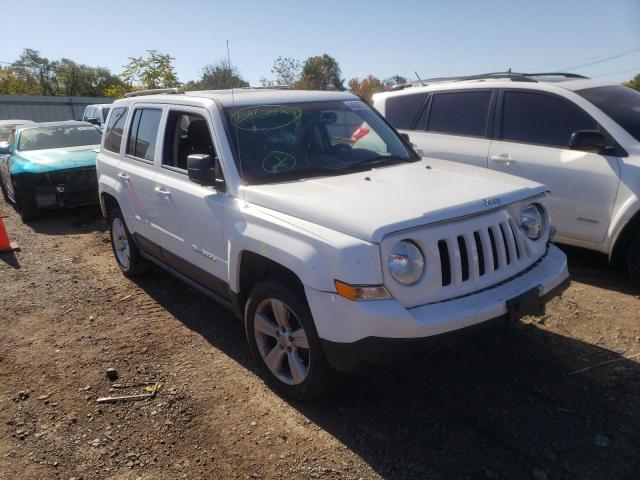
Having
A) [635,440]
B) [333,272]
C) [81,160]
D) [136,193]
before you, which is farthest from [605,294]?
[81,160]

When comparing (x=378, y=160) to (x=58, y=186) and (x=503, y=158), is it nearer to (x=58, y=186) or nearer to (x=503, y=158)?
(x=503, y=158)

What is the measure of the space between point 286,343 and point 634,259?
338 cm

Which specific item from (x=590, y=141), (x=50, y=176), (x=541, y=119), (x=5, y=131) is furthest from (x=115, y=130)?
(x=5, y=131)

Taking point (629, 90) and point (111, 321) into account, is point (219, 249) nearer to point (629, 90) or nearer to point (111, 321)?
point (111, 321)

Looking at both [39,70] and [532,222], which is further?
[39,70]

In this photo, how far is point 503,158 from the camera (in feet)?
17.8

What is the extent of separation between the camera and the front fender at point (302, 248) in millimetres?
2582

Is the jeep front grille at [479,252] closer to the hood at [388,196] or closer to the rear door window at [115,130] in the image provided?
the hood at [388,196]

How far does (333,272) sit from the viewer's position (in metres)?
2.63

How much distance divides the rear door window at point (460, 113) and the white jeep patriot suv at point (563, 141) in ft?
0.04

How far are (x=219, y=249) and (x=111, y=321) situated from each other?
5.92 ft

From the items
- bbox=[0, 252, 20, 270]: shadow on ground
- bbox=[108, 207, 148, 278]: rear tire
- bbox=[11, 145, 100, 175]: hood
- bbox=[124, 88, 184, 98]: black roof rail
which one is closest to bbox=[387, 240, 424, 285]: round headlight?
bbox=[124, 88, 184, 98]: black roof rail

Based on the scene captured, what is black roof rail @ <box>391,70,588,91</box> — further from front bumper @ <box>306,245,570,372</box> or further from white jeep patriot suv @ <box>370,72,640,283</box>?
front bumper @ <box>306,245,570,372</box>

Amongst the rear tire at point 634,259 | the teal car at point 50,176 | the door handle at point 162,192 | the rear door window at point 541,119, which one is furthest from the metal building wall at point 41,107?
the rear tire at point 634,259
